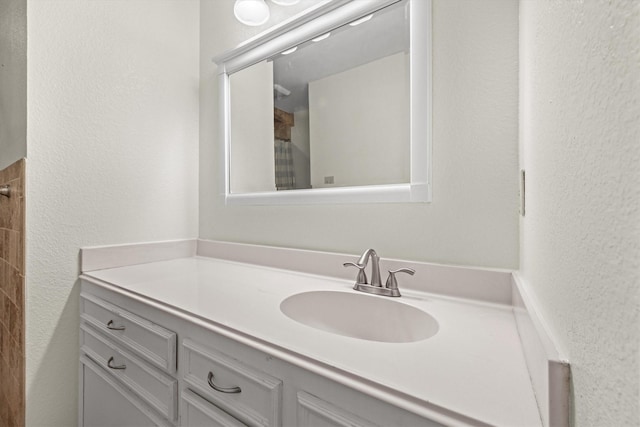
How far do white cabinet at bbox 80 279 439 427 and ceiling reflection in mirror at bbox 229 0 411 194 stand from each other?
2.30 feet

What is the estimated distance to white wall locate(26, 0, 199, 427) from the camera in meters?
1.20

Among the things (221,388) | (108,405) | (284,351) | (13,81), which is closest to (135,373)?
(108,405)

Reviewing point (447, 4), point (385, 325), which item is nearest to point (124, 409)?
point (385, 325)

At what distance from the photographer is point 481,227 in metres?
0.91

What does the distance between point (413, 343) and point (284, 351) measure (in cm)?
26

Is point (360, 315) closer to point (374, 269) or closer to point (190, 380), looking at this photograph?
point (374, 269)

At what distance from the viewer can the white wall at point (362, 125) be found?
1.06 metres

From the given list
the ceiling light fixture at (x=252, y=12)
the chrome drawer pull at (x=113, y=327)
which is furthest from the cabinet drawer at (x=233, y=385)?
the ceiling light fixture at (x=252, y=12)

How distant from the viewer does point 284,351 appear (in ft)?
1.98

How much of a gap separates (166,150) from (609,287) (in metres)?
1.73

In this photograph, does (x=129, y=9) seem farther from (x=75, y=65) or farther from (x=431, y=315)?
(x=431, y=315)

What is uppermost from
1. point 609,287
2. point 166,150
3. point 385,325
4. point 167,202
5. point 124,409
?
point 166,150

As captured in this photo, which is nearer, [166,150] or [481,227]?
[481,227]

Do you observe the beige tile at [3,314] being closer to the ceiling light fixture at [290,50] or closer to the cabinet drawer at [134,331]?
the cabinet drawer at [134,331]
